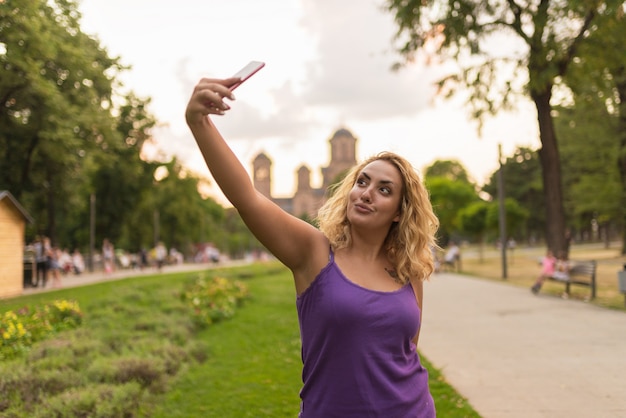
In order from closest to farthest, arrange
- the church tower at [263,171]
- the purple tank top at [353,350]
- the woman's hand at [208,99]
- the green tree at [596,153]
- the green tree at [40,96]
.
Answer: the woman's hand at [208,99] → the purple tank top at [353,350] → the green tree at [40,96] → the green tree at [596,153] → the church tower at [263,171]

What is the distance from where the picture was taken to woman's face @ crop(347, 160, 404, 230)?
217 centimetres

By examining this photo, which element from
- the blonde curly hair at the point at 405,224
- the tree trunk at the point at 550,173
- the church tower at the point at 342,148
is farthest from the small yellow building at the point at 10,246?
the church tower at the point at 342,148

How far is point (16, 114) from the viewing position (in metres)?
8.30

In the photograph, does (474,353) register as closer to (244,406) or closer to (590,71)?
(244,406)

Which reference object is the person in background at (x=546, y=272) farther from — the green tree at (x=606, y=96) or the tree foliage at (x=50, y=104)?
the tree foliage at (x=50, y=104)

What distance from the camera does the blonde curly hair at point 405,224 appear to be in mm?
2246

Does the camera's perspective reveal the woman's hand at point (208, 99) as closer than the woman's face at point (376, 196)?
Yes

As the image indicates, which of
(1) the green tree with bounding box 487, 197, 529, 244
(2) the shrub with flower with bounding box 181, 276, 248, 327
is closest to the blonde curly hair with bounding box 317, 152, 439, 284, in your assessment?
(2) the shrub with flower with bounding box 181, 276, 248, 327

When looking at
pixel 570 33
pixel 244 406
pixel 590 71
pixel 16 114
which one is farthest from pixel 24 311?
pixel 590 71

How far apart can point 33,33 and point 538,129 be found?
14072mm

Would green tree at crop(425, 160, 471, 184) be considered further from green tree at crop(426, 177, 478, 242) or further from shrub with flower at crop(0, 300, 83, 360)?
shrub with flower at crop(0, 300, 83, 360)

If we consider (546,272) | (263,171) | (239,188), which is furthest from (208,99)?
Result: (263,171)

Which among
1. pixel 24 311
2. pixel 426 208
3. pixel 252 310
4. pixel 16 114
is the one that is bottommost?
pixel 252 310

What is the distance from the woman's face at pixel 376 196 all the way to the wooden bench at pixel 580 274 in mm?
11795
